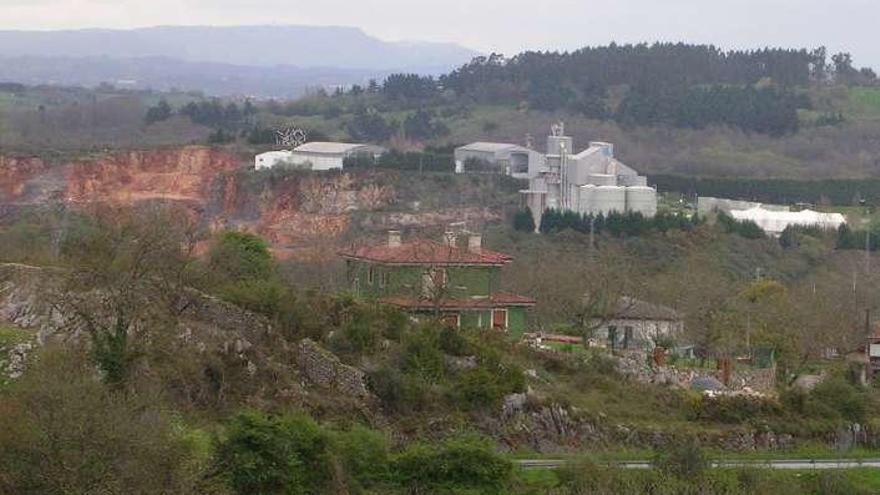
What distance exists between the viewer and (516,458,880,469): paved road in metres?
24.0

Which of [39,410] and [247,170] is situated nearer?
[39,410]

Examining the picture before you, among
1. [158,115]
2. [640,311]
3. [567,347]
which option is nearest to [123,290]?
[567,347]

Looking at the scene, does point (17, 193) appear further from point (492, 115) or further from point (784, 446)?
point (784, 446)

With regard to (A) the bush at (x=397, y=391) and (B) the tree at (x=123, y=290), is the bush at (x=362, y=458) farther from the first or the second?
(A) the bush at (x=397, y=391)

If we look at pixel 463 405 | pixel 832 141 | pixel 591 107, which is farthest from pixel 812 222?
pixel 463 405

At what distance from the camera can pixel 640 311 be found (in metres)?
36.9

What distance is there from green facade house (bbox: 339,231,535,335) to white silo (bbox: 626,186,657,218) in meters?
27.1

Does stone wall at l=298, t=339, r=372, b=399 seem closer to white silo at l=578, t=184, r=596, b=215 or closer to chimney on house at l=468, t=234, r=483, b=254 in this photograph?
chimney on house at l=468, t=234, r=483, b=254

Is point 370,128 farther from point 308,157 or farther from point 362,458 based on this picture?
point 362,458

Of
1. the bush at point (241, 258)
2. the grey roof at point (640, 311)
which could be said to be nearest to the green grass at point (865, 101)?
the grey roof at point (640, 311)

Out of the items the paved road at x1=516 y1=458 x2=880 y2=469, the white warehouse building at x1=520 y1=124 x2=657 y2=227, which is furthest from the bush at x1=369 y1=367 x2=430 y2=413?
the white warehouse building at x1=520 y1=124 x2=657 y2=227

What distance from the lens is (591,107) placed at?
93.9m

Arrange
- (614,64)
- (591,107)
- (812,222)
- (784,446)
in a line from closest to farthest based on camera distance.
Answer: (784,446) < (812,222) < (591,107) < (614,64)

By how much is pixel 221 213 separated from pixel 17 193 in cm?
701
